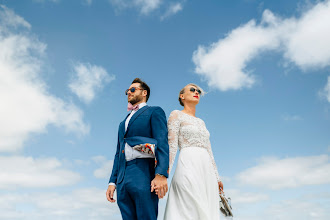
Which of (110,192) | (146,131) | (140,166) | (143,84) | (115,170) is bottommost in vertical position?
(110,192)

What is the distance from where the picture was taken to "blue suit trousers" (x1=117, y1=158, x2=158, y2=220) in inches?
178

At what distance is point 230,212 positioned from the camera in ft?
20.6

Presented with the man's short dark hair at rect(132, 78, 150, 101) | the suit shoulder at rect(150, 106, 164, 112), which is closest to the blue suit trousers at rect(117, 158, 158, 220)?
the suit shoulder at rect(150, 106, 164, 112)

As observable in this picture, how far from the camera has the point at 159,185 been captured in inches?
179

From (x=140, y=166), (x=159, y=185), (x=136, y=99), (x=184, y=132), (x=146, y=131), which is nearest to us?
(x=159, y=185)

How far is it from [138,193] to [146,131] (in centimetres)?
95

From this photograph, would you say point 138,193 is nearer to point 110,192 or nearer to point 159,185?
point 159,185

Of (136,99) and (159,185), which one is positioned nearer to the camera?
(159,185)

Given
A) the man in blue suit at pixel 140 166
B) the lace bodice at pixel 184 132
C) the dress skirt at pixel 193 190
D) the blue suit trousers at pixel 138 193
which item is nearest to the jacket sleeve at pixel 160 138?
the man in blue suit at pixel 140 166

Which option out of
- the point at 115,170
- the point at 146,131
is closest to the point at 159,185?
the point at 146,131

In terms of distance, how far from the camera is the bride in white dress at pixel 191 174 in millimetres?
5246

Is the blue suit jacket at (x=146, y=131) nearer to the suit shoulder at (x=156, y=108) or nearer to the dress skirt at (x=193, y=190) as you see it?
the suit shoulder at (x=156, y=108)

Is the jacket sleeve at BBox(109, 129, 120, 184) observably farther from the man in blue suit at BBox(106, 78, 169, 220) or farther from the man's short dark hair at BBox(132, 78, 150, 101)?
the man's short dark hair at BBox(132, 78, 150, 101)

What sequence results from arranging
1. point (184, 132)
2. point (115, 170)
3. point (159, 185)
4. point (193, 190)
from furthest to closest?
point (184, 132), point (115, 170), point (193, 190), point (159, 185)
